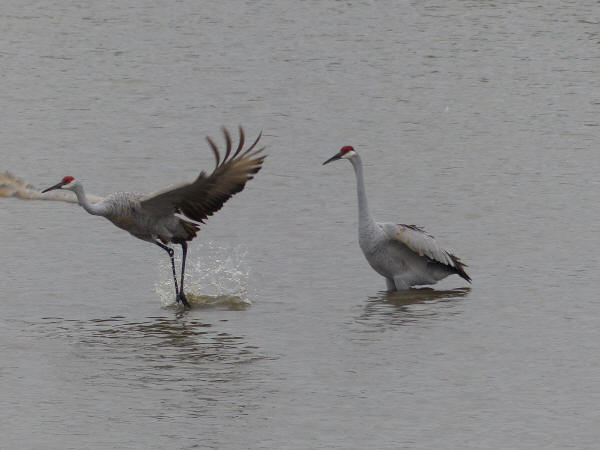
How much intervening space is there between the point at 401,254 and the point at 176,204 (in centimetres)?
217

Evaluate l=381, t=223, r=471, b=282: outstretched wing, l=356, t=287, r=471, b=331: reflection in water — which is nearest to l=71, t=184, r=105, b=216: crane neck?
l=356, t=287, r=471, b=331: reflection in water

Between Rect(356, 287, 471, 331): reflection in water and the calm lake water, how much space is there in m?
0.05

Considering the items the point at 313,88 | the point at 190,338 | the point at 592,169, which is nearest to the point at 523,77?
the point at 313,88

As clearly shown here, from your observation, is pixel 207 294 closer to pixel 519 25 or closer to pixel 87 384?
pixel 87 384

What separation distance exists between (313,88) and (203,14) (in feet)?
24.5

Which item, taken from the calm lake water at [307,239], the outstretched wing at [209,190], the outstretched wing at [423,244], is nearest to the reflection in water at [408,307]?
the calm lake water at [307,239]

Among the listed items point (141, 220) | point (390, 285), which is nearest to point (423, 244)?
point (390, 285)

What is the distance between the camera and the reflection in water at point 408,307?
12.6 metres

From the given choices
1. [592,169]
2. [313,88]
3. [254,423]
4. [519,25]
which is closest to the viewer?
[254,423]

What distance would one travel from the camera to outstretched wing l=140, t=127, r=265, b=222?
12445 millimetres

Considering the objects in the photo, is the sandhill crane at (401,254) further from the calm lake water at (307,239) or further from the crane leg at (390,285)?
the calm lake water at (307,239)

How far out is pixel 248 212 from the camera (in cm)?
1630

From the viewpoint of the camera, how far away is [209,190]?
12719mm

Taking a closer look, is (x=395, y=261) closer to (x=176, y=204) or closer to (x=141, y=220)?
(x=176, y=204)
